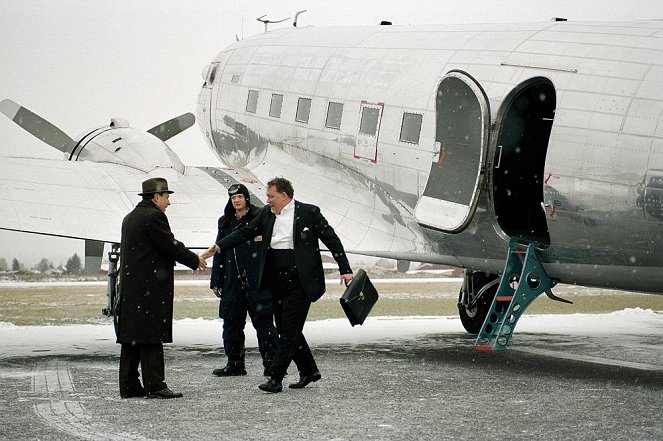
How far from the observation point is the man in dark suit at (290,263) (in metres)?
9.33

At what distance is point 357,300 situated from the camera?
9.34m

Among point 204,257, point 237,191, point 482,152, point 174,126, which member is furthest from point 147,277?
point 174,126

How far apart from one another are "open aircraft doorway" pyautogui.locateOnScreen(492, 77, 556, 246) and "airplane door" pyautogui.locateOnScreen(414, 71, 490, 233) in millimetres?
275

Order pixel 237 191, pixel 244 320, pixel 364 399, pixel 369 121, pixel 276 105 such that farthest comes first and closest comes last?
pixel 276 105 < pixel 369 121 < pixel 244 320 < pixel 237 191 < pixel 364 399

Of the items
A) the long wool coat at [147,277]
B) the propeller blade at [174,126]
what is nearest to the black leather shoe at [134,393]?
the long wool coat at [147,277]

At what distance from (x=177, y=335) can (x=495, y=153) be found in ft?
24.9

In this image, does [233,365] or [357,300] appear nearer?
[357,300]

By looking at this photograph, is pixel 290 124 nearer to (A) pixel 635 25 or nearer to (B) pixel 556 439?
(A) pixel 635 25

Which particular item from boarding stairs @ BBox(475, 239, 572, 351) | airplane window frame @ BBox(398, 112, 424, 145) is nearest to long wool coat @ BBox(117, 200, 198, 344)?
boarding stairs @ BBox(475, 239, 572, 351)

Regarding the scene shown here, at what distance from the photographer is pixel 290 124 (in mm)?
14766

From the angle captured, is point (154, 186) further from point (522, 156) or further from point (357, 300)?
point (522, 156)

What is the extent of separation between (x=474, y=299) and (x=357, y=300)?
7.08 metres

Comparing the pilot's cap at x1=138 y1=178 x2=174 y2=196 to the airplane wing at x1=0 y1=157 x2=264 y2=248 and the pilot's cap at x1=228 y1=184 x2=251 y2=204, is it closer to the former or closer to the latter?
the pilot's cap at x1=228 y1=184 x2=251 y2=204

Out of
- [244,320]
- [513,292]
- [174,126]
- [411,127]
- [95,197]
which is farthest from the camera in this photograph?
[174,126]
